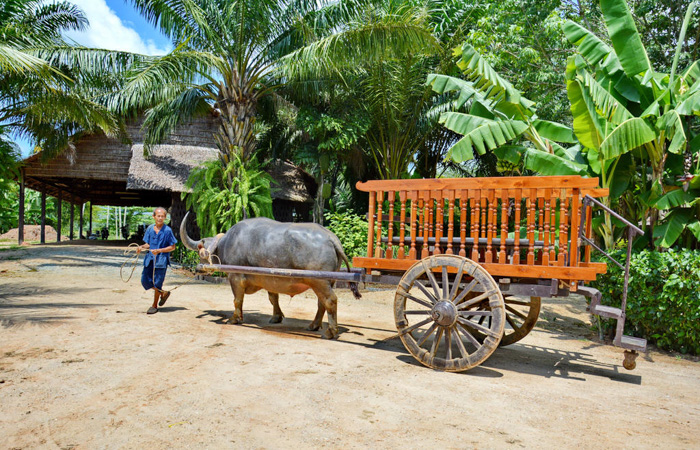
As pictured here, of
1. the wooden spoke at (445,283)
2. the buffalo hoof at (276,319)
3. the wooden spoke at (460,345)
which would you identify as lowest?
the buffalo hoof at (276,319)

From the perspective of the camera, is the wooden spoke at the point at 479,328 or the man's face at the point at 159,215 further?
the man's face at the point at 159,215

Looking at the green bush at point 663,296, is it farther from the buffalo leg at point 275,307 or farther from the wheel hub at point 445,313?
the buffalo leg at point 275,307

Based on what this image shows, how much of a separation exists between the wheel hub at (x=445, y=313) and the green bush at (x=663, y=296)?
11.0 feet

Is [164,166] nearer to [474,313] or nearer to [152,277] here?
[152,277]

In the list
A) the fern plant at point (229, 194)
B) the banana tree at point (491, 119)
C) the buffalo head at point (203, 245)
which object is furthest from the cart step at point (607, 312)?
the fern plant at point (229, 194)

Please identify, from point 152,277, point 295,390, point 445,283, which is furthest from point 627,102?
point 152,277

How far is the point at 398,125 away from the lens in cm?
1356

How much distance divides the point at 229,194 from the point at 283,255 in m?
6.05

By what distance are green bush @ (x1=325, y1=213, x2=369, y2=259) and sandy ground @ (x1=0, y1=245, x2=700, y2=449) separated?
18.1ft

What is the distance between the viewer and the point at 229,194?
11281mm

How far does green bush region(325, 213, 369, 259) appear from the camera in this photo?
481 inches

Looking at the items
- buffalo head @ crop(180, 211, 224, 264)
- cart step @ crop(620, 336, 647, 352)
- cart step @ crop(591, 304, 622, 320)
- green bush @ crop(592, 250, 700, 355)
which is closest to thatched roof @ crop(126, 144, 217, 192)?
buffalo head @ crop(180, 211, 224, 264)

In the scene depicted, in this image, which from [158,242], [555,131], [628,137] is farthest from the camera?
[555,131]

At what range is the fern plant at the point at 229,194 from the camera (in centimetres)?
1111
